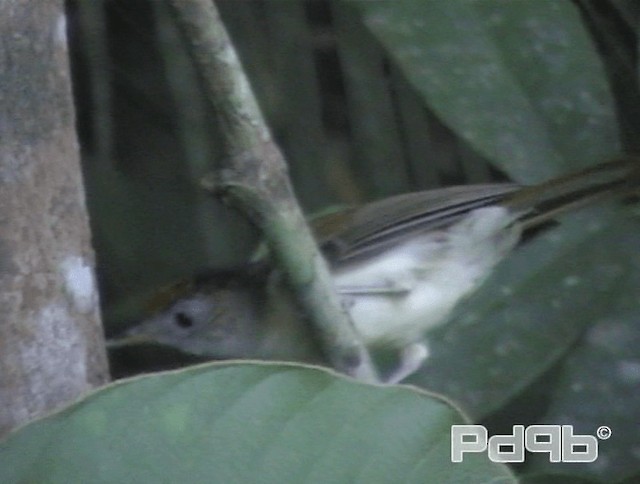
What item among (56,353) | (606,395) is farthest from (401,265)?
(56,353)

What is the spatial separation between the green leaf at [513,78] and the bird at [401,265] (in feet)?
0.23

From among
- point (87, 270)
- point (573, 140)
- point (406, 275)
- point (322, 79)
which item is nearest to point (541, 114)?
point (573, 140)

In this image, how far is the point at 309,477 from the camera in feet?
2.94

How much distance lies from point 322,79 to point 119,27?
1.25ft

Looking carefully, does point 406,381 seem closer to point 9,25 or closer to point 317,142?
point 9,25

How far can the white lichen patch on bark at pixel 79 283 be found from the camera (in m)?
0.99

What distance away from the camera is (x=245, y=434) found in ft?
2.93

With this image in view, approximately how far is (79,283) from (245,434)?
0.19m

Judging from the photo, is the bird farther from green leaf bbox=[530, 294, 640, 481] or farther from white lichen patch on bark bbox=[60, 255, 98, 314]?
white lichen patch on bark bbox=[60, 255, 98, 314]

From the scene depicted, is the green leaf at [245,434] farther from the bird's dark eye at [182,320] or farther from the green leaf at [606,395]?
the bird's dark eye at [182,320]

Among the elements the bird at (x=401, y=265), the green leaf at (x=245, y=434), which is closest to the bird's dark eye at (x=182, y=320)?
the bird at (x=401, y=265)

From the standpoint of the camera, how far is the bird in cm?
167

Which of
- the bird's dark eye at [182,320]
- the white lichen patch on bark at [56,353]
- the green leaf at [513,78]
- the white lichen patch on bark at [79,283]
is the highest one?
the white lichen patch on bark at [79,283]

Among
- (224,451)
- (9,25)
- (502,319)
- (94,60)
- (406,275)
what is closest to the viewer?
(224,451)
